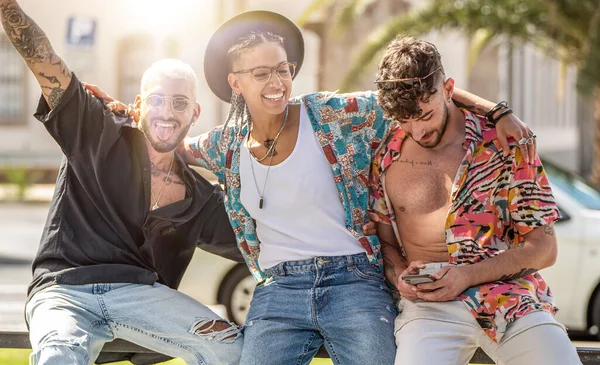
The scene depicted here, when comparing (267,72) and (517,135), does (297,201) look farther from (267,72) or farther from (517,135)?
(517,135)

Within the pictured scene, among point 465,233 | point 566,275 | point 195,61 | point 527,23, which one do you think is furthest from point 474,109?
point 195,61

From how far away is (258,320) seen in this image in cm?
384

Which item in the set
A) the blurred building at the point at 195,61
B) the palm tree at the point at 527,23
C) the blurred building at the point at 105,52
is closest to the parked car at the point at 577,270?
the palm tree at the point at 527,23

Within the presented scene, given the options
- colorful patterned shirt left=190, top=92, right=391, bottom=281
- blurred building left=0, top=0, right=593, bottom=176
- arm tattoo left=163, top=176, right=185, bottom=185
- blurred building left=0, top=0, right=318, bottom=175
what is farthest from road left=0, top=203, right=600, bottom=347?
blurred building left=0, top=0, right=593, bottom=176

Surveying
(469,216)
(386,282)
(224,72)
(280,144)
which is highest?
(224,72)

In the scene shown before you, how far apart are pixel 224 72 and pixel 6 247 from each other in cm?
1076

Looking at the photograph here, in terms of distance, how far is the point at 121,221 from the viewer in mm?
3938

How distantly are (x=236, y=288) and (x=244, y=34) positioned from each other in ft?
12.4

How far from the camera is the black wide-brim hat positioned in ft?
13.2

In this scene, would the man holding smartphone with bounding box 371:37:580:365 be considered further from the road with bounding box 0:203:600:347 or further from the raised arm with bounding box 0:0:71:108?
the raised arm with bounding box 0:0:71:108

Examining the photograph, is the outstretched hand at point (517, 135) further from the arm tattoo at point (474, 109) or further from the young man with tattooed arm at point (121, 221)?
the young man with tattooed arm at point (121, 221)

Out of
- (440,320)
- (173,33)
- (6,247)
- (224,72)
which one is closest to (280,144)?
(224,72)

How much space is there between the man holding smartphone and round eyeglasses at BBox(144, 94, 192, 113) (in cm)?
90

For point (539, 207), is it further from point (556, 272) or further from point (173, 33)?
point (173, 33)
